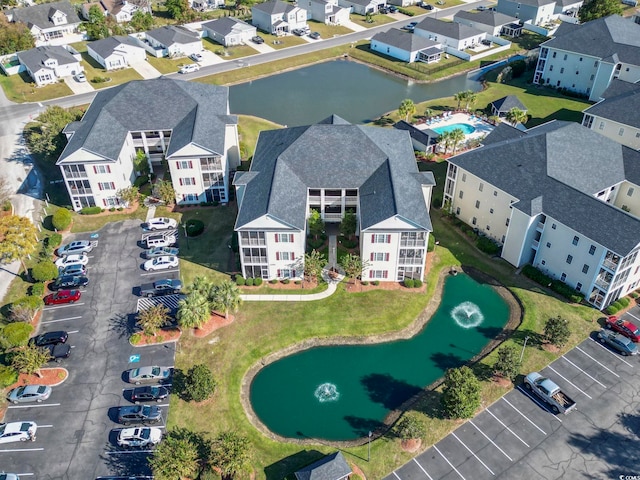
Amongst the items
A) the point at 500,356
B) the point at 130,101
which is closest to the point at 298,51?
the point at 130,101

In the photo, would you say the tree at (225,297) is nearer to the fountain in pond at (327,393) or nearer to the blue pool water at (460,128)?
the fountain in pond at (327,393)

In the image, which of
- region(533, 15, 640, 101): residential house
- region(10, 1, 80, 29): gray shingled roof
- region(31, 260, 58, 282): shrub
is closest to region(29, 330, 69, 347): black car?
region(31, 260, 58, 282): shrub

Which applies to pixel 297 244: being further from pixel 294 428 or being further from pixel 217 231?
pixel 294 428

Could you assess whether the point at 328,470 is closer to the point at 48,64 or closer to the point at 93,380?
the point at 93,380

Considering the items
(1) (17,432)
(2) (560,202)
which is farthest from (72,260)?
(2) (560,202)

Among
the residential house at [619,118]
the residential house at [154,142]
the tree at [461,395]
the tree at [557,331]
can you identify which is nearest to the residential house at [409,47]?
the residential house at [619,118]
